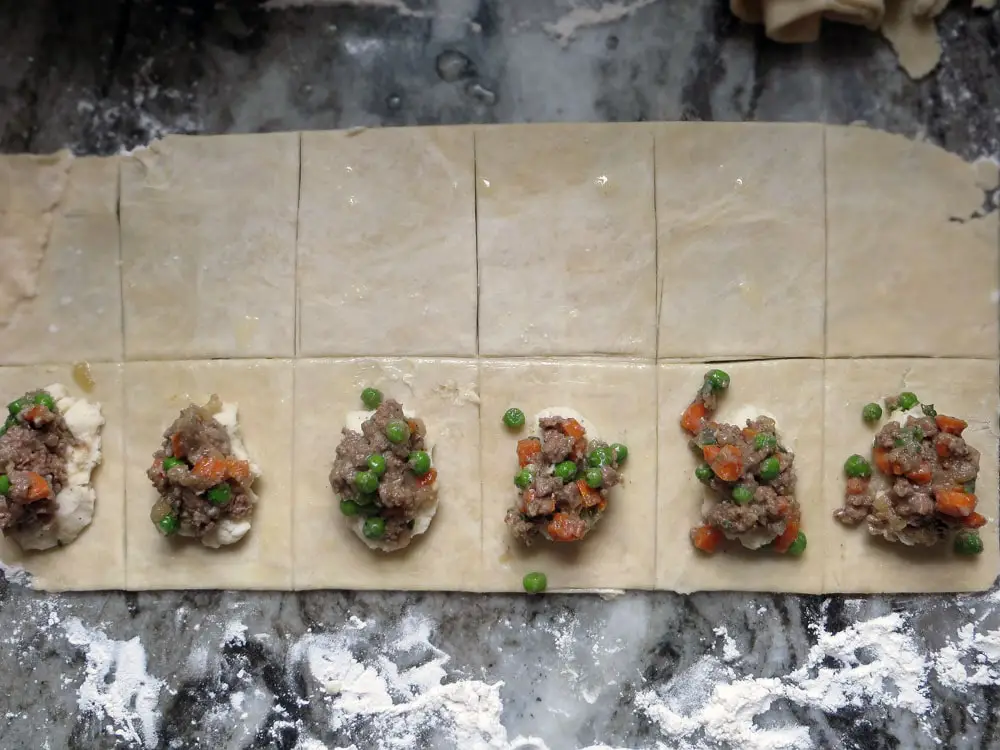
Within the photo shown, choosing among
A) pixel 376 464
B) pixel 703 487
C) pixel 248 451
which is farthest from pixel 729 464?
pixel 248 451

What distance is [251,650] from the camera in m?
3.45

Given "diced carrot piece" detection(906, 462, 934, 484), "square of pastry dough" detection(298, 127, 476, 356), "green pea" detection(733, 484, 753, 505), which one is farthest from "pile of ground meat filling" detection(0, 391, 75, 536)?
"diced carrot piece" detection(906, 462, 934, 484)

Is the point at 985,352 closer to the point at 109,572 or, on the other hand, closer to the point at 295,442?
the point at 295,442

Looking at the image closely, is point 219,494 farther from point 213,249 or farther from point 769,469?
point 769,469

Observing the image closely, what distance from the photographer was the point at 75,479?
339cm

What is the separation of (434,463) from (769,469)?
1434 mm


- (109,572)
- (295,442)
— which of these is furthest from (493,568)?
(109,572)

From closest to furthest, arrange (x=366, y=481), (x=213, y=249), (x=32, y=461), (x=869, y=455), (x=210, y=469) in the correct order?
1. (x=366, y=481)
2. (x=210, y=469)
3. (x=32, y=461)
4. (x=869, y=455)
5. (x=213, y=249)

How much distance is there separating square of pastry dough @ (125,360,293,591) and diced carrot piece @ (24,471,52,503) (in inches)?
13.3

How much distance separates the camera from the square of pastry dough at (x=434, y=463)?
11.1 feet

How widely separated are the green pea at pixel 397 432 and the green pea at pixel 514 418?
0.44 metres

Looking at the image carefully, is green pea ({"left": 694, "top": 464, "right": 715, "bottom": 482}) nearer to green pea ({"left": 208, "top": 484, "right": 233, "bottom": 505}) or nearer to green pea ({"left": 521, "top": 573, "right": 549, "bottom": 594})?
green pea ({"left": 521, "top": 573, "right": 549, "bottom": 594})

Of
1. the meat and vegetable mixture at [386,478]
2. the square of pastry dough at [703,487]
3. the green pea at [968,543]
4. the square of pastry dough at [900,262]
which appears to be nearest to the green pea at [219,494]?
the meat and vegetable mixture at [386,478]

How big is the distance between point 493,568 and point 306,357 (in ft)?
4.16
